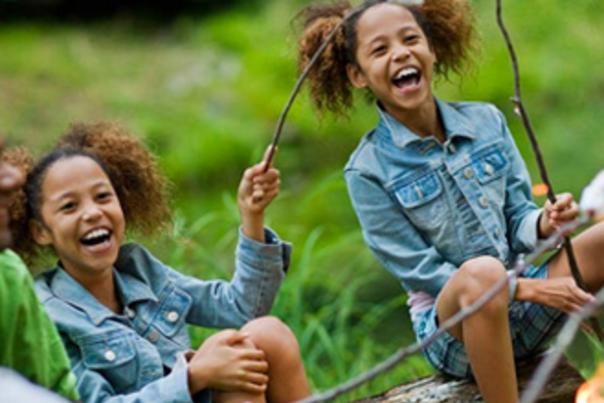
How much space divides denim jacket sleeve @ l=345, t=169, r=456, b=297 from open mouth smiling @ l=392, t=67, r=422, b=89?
201 millimetres

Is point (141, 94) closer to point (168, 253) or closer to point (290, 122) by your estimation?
point (290, 122)

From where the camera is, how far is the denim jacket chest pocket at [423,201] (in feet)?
10.4

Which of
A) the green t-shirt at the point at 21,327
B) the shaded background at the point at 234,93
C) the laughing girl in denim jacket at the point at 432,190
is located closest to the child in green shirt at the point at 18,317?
the green t-shirt at the point at 21,327

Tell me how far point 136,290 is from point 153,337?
10 cm

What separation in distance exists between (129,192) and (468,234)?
27.6 inches

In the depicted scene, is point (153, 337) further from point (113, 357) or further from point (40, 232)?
point (40, 232)

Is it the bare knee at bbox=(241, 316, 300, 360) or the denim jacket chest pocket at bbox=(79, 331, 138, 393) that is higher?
the denim jacket chest pocket at bbox=(79, 331, 138, 393)

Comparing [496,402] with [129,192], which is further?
[129,192]

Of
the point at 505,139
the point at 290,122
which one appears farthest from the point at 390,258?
the point at 290,122

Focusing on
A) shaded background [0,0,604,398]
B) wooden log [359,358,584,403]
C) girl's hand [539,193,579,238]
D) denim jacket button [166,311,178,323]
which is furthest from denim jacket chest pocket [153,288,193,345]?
shaded background [0,0,604,398]

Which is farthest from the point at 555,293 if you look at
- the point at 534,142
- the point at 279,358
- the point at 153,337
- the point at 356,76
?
the point at 153,337

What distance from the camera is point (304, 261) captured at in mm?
4254

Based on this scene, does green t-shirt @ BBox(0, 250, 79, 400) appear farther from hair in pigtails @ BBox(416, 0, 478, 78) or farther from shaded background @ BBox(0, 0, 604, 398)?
shaded background @ BBox(0, 0, 604, 398)

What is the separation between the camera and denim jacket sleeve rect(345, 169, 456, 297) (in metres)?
3.12
